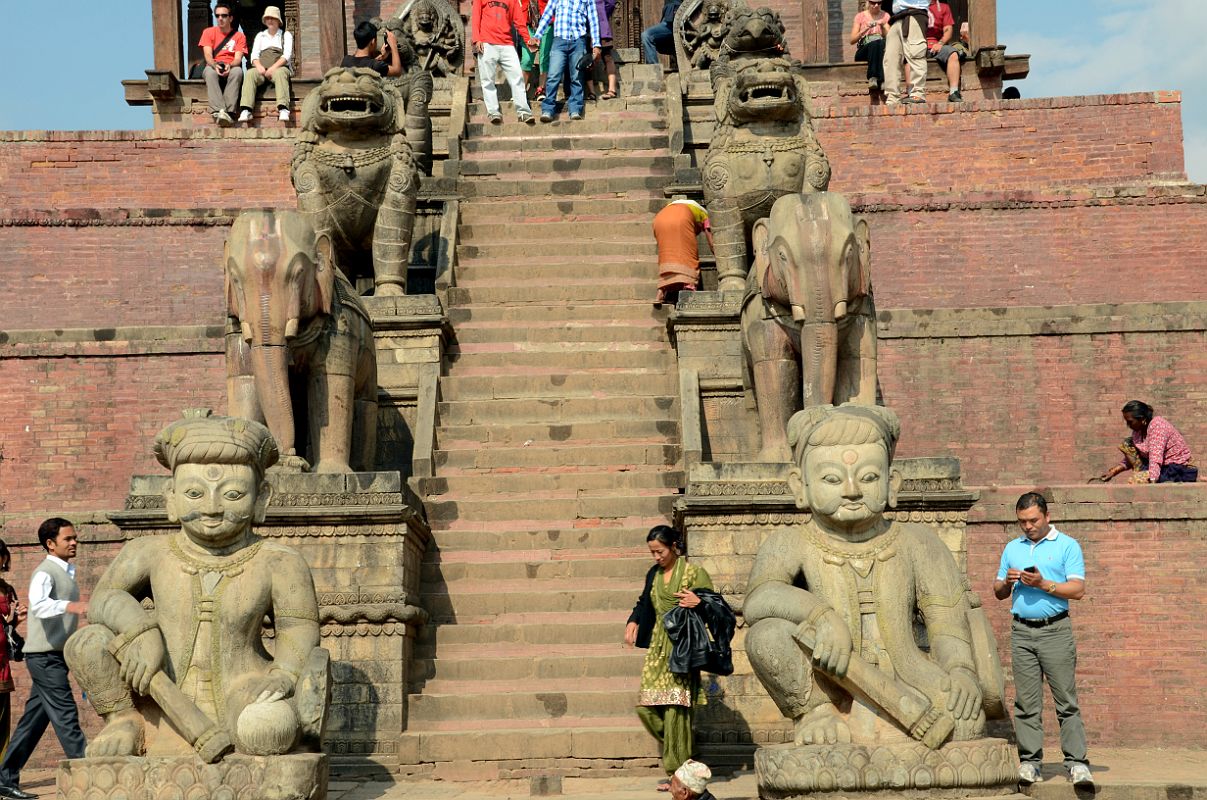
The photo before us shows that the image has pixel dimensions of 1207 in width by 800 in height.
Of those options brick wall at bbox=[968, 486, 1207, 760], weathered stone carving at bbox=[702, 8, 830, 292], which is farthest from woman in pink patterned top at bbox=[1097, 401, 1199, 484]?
weathered stone carving at bbox=[702, 8, 830, 292]

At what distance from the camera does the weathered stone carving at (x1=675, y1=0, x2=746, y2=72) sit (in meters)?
23.5

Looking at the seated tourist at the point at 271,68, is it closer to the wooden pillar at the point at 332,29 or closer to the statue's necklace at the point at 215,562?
the wooden pillar at the point at 332,29

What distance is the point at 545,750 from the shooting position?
11.6 metres

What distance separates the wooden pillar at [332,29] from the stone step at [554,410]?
1285cm

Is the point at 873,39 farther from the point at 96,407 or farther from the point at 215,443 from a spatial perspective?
the point at 215,443

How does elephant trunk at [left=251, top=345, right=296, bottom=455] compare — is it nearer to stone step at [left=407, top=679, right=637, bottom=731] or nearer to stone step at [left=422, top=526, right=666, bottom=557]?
stone step at [left=422, top=526, right=666, bottom=557]

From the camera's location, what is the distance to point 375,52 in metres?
20.5

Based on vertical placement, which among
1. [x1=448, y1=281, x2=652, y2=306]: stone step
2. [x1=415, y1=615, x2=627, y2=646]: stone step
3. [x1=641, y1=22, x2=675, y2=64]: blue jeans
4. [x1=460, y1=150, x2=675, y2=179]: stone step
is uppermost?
[x1=641, y1=22, x2=675, y2=64]: blue jeans

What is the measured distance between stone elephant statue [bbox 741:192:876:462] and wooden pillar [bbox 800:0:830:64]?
13.1 meters

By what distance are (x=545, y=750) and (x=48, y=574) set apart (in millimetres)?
3219

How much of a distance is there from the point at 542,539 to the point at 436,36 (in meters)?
12.4

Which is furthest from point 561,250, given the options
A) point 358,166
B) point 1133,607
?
point 1133,607

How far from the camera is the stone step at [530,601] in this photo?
12.9 meters

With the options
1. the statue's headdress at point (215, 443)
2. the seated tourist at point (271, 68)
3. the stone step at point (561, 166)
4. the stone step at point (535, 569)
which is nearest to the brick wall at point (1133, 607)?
the stone step at point (535, 569)
